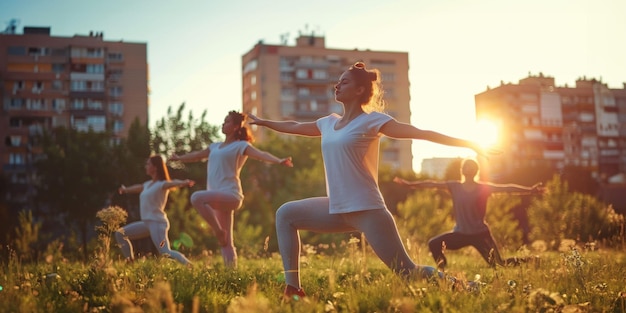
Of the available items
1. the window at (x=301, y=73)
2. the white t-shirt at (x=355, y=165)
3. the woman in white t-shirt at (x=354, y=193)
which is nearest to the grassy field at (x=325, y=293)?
the woman in white t-shirt at (x=354, y=193)

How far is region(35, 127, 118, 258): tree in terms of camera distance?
51969 mm

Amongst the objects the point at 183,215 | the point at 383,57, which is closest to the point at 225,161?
the point at 183,215

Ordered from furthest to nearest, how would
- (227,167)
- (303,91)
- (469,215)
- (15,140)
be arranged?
(303,91) < (15,140) < (469,215) < (227,167)

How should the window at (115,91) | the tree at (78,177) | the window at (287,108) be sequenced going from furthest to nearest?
the window at (287,108) < the window at (115,91) < the tree at (78,177)

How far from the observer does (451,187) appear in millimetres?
11055

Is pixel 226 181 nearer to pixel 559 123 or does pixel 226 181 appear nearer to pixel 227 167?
pixel 227 167

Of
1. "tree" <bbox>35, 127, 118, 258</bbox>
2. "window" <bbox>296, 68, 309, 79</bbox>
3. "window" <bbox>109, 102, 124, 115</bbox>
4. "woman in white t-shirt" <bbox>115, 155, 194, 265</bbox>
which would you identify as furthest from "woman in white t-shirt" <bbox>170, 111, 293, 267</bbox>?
"window" <bbox>296, 68, 309, 79</bbox>

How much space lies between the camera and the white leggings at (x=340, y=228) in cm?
602

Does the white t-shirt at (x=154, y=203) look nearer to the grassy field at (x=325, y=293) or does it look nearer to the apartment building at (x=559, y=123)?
the grassy field at (x=325, y=293)

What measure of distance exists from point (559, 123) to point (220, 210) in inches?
4146

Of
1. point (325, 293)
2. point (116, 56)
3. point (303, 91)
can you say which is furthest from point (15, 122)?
point (325, 293)

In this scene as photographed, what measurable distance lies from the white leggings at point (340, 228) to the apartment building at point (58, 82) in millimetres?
83237

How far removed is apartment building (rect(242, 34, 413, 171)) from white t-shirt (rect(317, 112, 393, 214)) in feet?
291

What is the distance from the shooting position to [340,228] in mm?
6336
